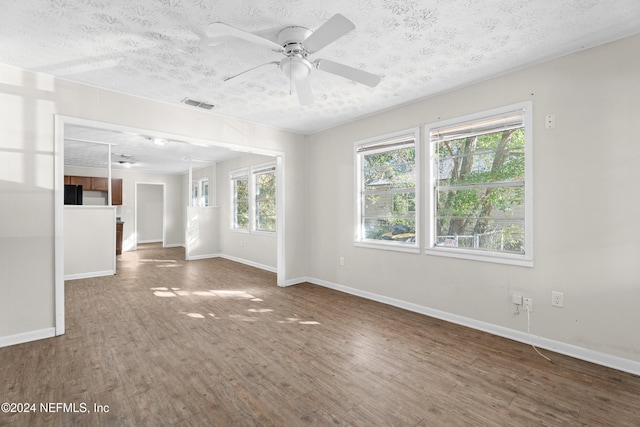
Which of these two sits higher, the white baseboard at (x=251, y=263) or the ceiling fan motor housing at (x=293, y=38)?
the ceiling fan motor housing at (x=293, y=38)

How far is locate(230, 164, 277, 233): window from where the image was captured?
6.44 meters

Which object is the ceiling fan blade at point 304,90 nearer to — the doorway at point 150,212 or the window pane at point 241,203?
the window pane at point 241,203

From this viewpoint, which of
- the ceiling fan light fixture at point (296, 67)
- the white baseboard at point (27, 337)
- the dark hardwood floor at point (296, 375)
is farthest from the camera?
the white baseboard at point (27, 337)

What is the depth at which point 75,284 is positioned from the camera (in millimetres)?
4984

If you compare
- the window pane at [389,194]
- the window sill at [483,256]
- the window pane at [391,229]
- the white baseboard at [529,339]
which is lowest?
the white baseboard at [529,339]

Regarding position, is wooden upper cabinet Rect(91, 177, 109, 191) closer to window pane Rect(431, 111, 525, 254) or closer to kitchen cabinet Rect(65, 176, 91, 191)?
kitchen cabinet Rect(65, 176, 91, 191)

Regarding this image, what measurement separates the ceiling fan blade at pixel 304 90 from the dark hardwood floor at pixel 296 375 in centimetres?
224

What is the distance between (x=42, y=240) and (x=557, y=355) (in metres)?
4.81

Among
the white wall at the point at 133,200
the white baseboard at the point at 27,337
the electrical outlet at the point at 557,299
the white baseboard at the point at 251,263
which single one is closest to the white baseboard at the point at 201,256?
the white baseboard at the point at 251,263

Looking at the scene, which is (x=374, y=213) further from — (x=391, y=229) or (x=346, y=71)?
(x=346, y=71)

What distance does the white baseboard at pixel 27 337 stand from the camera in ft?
8.87

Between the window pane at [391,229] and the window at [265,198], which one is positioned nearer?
the window pane at [391,229]

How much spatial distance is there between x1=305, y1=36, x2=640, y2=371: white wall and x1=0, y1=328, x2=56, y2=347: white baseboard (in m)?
3.98

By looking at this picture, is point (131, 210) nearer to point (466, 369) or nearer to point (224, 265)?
point (224, 265)
